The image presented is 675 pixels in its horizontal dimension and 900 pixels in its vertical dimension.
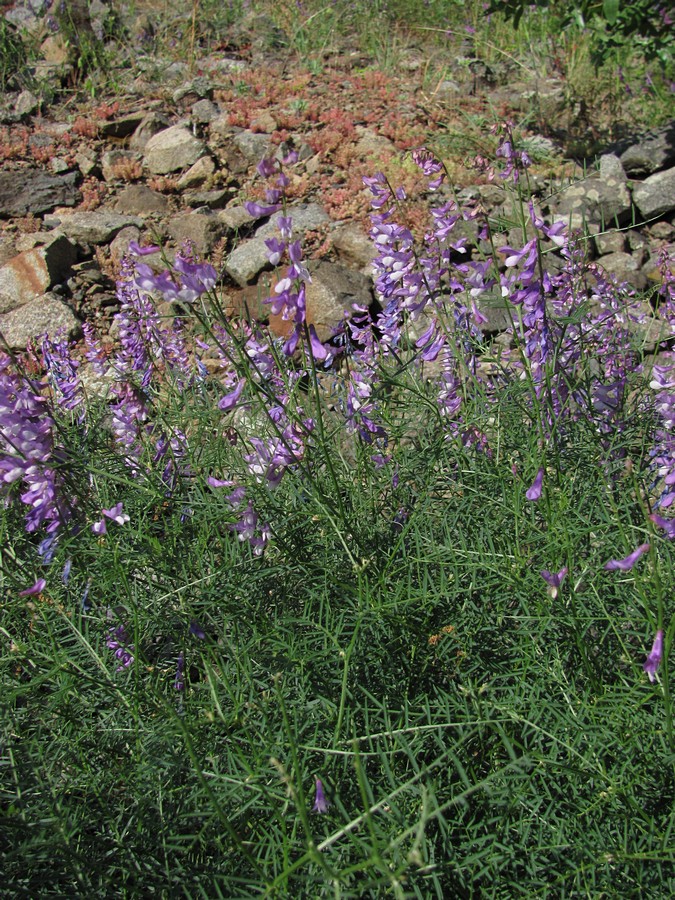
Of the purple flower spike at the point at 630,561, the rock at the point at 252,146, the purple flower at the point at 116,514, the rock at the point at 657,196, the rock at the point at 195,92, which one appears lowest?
the rock at the point at 657,196

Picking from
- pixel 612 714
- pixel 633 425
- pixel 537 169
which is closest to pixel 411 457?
pixel 633 425

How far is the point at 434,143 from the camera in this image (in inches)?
277

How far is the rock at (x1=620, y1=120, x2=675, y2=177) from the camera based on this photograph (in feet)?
21.3

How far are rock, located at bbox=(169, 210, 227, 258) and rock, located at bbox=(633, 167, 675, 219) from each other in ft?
11.2

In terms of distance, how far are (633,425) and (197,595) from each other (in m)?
1.49

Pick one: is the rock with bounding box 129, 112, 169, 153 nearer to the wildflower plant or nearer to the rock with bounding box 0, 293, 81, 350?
the rock with bounding box 0, 293, 81, 350

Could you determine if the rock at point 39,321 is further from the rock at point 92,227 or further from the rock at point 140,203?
the rock at point 140,203

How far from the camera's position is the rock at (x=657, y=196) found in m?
6.12

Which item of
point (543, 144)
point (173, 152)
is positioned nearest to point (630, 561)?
point (543, 144)

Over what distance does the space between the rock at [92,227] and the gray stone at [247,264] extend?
48.3 inches

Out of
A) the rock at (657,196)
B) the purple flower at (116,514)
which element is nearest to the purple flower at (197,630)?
the purple flower at (116,514)

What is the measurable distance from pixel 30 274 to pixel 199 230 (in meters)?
1.37

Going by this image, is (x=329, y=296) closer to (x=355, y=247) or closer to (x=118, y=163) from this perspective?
(x=355, y=247)

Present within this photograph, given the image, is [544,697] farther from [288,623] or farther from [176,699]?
[176,699]
